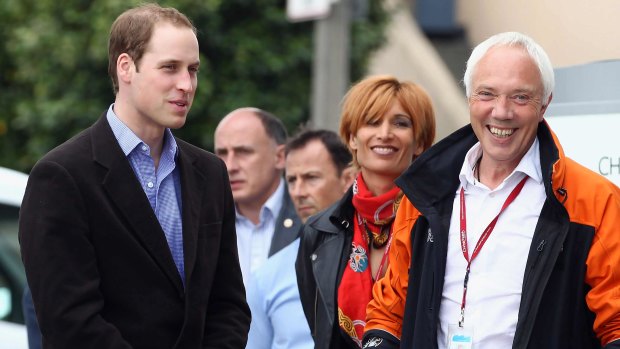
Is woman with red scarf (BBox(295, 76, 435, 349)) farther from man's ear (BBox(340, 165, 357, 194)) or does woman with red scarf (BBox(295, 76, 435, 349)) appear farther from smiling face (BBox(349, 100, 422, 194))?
man's ear (BBox(340, 165, 357, 194))

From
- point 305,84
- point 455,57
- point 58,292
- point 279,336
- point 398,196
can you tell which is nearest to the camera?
point 58,292

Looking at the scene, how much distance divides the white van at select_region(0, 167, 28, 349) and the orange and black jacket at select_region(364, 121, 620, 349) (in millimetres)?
3662

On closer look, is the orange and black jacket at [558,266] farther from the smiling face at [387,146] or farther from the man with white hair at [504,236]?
the smiling face at [387,146]

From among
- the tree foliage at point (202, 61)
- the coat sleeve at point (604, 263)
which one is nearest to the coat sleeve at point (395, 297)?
the coat sleeve at point (604, 263)

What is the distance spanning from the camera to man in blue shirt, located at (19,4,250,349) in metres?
3.66

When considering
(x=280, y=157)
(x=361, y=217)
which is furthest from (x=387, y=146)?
(x=280, y=157)

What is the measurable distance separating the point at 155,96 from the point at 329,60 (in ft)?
21.1

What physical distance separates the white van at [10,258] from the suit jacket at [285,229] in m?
1.65

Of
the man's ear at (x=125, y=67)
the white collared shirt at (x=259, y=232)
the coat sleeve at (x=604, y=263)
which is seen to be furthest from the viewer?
the white collared shirt at (x=259, y=232)

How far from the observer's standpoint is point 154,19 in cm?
387

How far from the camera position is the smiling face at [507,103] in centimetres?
385

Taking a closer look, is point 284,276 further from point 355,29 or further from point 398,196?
point 355,29

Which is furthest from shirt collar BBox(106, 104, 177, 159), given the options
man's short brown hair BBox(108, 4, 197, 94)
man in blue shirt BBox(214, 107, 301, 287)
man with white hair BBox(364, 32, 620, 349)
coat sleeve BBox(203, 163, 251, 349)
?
man in blue shirt BBox(214, 107, 301, 287)

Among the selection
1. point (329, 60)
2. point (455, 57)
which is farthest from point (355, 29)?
point (455, 57)
